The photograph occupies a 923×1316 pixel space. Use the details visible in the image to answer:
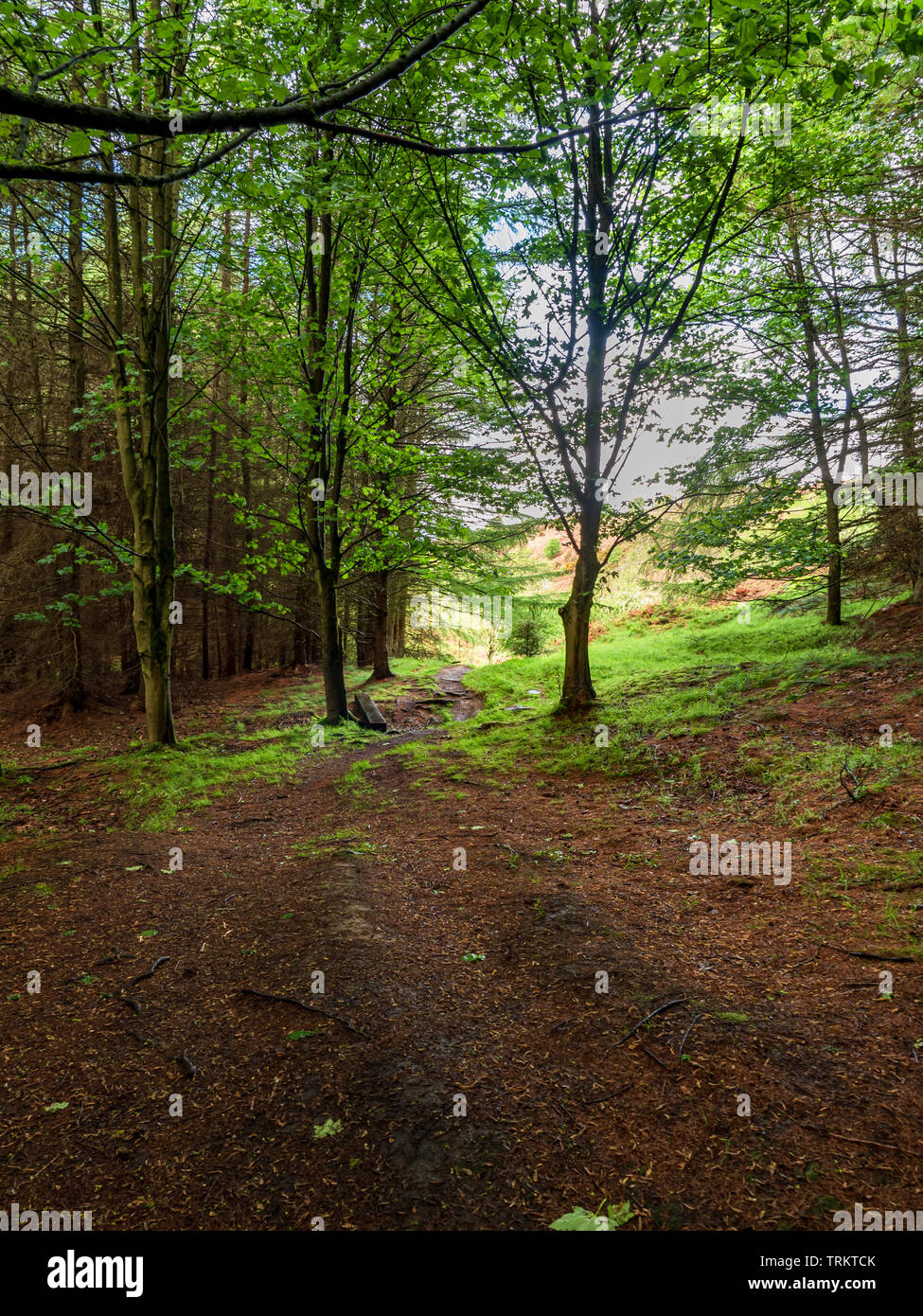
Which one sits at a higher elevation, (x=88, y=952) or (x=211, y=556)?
(x=211, y=556)

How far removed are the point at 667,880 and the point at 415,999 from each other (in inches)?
99.2

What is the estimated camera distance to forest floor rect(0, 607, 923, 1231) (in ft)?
7.62

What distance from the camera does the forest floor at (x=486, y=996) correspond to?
2.32 meters

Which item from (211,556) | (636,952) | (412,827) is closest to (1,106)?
(636,952)

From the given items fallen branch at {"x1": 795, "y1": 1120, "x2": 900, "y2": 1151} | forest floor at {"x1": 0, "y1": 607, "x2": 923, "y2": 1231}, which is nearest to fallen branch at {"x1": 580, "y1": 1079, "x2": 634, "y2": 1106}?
forest floor at {"x1": 0, "y1": 607, "x2": 923, "y2": 1231}

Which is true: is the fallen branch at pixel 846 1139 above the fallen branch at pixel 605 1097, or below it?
above

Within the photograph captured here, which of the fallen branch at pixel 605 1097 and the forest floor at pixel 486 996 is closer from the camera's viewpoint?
the forest floor at pixel 486 996

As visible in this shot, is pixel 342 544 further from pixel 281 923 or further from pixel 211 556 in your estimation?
pixel 281 923

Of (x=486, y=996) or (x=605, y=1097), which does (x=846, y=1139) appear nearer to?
(x=605, y=1097)

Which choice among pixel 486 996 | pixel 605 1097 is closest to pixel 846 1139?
pixel 605 1097

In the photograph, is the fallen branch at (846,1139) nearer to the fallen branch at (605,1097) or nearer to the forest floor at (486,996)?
the forest floor at (486,996)

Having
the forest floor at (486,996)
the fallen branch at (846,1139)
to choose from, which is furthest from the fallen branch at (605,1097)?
the fallen branch at (846,1139)

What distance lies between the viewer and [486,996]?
355cm

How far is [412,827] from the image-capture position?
6656 millimetres
